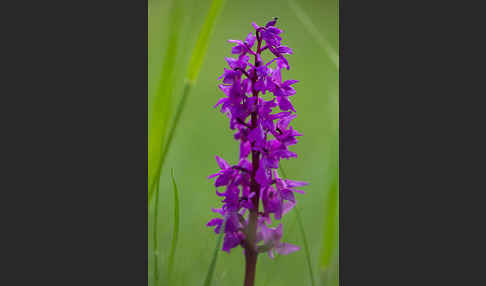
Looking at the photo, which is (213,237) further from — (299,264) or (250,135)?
(250,135)

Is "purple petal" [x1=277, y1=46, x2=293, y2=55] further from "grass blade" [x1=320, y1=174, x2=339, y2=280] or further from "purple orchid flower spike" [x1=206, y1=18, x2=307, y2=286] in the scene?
"grass blade" [x1=320, y1=174, x2=339, y2=280]

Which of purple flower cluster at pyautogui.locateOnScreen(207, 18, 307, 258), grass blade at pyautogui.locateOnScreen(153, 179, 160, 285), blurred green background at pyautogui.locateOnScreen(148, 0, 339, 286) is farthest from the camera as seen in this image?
blurred green background at pyautogui.locateOnScreen(148, 0, 339, 286)

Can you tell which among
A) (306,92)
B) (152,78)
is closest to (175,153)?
(152,78)

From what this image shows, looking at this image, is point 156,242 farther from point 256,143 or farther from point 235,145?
point 235,145

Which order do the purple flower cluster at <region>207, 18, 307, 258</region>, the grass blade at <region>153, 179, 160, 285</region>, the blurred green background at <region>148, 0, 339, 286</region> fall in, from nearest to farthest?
the purple flower cluster at <region>207, 18, 307, 258</region> < the grass blade at <region>153, 179, 160, 285</region> < the blurred green background at <region>148, 0, 339, 286</region>

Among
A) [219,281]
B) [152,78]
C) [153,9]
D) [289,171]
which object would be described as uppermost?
[153,9]

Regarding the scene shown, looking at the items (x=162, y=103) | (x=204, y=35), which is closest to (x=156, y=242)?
(x=162, y=103)

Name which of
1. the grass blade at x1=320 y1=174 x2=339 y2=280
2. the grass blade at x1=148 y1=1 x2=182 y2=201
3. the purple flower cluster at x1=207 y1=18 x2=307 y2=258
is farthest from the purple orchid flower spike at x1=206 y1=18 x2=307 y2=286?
the grass blade at x1=148 y1=1 x2=182 y2=201
